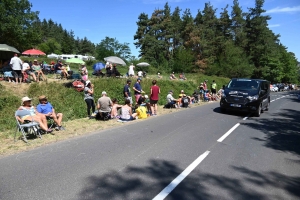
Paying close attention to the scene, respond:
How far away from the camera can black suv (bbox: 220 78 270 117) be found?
39.4ft

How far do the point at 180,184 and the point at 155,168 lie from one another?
32.1 inches

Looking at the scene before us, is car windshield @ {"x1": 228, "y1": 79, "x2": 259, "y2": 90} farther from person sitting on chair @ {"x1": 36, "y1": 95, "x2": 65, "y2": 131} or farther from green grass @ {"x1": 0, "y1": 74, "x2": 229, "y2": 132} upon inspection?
person sitting on chair @ {"x1": 36, "y1": 95, "x2": 65, "y2": 131}

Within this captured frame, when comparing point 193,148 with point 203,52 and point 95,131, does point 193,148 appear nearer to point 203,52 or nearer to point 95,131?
point 95,131

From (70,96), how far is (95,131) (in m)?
5.11

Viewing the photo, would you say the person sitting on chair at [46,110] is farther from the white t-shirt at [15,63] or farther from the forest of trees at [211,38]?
the forest of trees at [211,38]

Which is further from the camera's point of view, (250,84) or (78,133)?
(250,84)

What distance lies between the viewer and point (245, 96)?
12.0 metres

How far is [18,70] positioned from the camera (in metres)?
12.6

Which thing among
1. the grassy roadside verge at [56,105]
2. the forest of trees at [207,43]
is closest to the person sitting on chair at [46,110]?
the grassy roadside verge at [56,105]

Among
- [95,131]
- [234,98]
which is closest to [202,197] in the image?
[95,131]

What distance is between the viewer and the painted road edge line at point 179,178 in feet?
12.1

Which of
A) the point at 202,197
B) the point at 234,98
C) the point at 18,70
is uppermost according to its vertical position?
the point at 18,70

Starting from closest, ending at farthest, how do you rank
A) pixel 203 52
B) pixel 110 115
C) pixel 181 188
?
pixel 181 188, pixel 110 115, pixel 203 52

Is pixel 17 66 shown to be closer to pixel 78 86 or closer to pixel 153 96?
pixel 78 86
